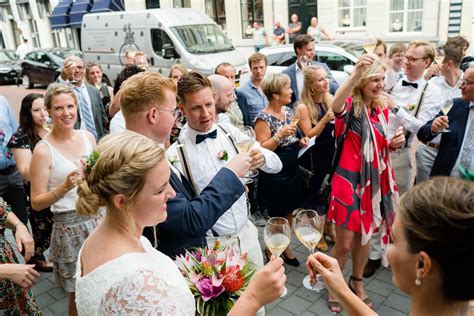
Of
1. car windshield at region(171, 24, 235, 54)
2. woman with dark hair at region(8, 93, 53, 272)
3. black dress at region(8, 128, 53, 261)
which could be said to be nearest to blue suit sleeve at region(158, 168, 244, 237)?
woman with dark hair at region(8, 93, 53, 272)

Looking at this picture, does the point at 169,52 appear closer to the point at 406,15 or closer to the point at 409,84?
the point at 409,84

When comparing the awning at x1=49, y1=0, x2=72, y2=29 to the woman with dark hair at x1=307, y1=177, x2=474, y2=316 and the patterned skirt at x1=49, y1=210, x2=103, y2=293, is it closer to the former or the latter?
the patterned skirt at x1=49, y1=210, x2=103, y2=293

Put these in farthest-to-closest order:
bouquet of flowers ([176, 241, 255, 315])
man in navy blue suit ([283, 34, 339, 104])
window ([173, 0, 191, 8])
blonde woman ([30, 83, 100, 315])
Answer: window ([173, 0, 191, 8]), man in navy blue suit ([283, 34, 339, 104]), blonde woman ([30, 83, 100, 315]), bouquet of flowers ([176, 241, 255, 315])

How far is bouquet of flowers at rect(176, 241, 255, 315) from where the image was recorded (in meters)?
2.01

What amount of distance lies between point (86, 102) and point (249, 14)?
17.6m

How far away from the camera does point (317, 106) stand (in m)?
4.89

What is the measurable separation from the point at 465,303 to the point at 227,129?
204 centimetres

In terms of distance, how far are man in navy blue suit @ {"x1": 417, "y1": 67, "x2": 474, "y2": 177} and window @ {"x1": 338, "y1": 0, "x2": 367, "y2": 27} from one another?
631 inches

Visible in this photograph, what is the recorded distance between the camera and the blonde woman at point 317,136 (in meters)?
4.78

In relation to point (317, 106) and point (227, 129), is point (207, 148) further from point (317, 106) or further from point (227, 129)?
point (317, 106)

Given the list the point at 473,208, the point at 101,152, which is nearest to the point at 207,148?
the point at 101,152

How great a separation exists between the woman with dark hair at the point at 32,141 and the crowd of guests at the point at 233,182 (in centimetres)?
1

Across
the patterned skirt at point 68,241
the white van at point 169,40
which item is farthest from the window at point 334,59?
the patterned skirt at point 68,241

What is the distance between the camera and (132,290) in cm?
154
